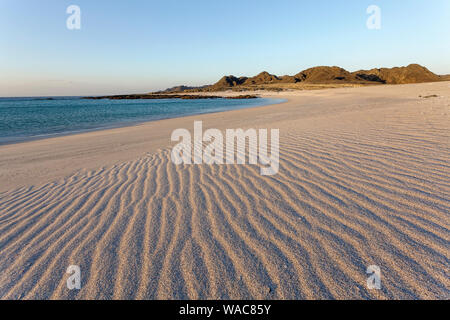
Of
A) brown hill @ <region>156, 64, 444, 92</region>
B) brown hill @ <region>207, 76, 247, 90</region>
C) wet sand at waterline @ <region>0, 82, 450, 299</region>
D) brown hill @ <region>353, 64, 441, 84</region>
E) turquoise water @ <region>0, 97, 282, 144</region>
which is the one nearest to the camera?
wet sand at waterline @ <region>0, 82, 450, 299</region>

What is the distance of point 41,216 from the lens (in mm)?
2902

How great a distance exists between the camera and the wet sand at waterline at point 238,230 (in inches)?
67.9

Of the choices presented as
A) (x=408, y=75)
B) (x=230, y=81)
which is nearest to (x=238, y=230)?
(x=408, y=75)

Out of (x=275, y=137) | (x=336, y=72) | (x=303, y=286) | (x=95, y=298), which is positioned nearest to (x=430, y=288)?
(x=303, y=286)

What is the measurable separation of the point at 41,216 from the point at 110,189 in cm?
93

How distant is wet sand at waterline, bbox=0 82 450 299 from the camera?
172cm

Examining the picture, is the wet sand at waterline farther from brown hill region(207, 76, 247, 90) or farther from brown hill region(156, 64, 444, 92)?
brown hill region(207, 76, 247, 90)

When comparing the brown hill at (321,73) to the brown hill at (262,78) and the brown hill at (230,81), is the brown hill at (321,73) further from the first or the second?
the brown hill at (230,81)

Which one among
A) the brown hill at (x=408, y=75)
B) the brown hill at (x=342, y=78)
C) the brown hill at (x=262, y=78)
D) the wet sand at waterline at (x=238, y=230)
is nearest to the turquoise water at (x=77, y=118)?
the wet sand at waterline at (x=238, y=230)

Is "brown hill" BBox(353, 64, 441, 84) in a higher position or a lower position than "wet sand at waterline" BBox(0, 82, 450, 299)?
higher

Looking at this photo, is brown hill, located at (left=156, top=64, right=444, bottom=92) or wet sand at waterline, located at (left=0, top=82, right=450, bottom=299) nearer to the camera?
wet sand at waterline, located at (left=0, top=82, right=450, bottom=299)

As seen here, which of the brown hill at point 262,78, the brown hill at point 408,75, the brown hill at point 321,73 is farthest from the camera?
the brown hill at point 262,78

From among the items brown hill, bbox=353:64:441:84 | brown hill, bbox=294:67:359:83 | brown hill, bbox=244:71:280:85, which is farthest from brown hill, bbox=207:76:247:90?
brown hill, bbox=353:64:441:84
